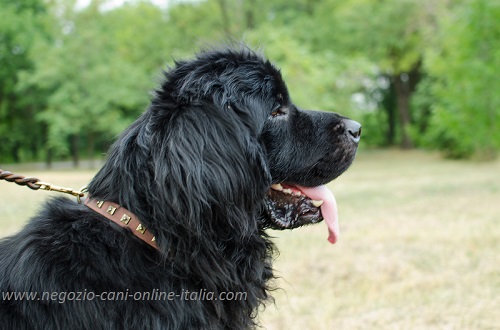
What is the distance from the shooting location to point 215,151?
207cm

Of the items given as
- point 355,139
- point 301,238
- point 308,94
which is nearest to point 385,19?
point 308,94

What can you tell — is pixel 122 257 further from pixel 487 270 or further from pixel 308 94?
pixel 308 94

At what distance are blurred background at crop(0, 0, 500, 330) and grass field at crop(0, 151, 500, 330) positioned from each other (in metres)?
0.02

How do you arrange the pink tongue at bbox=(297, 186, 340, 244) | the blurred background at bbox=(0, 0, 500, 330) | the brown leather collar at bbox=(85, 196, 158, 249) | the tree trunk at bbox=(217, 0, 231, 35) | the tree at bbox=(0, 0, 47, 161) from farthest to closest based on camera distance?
the tree at bbox=(0, 0, 47, 161) → the tree trunk at bbox=(217, 0, 231, 35) → the blurred background at bbox=(0, 0, 500, 330) → the pink tongue at bbox=(297, 186, 340, 244) → the brown leather collar at bbox=(85, 196, 158, 249)

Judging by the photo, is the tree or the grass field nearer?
the grass field

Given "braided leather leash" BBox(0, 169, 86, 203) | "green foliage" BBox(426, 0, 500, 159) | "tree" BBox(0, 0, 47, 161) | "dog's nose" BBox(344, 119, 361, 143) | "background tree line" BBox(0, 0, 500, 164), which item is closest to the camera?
"braided leather leash" BBox(0, 169, 86, 203)

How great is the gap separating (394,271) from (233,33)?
19425 millimetres

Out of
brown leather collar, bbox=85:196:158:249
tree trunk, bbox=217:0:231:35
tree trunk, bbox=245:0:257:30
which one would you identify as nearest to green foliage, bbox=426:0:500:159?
tree trunk, bbox=217:0:231:35

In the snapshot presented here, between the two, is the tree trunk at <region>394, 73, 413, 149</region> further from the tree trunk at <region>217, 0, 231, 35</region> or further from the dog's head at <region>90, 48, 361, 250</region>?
the dog's head at <region>90, 48, 361, 250</region>

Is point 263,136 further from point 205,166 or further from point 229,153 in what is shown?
point 205,166

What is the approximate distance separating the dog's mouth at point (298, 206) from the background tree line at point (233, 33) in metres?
18.1

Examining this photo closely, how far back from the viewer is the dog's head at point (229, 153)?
2002 mm

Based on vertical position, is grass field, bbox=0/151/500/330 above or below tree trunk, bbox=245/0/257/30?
below

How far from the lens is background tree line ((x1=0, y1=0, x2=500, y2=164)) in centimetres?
2219
